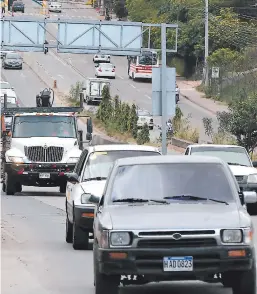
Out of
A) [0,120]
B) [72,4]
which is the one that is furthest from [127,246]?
[72,4]

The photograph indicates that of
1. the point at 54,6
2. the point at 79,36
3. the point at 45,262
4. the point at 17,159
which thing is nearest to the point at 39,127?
the point at 17,159

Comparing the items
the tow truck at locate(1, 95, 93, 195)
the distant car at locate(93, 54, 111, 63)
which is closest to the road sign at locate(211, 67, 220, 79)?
the distant car at locate(93, 54, 111, 63)

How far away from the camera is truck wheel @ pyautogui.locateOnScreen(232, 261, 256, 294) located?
11547 mm

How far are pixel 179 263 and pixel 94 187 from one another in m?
6.21

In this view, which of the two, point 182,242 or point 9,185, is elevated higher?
point 182,242

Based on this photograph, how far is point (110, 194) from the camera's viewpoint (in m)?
12.6

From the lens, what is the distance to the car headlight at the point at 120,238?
37.9 ft

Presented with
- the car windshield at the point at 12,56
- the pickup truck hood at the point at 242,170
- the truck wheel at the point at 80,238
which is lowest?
the car windshield at the point at 12,56

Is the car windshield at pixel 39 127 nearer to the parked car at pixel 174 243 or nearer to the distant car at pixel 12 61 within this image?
the parked car at pixel 174 243

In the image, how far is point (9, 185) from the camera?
32000 millimetres

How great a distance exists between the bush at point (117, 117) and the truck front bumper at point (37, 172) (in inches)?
1156

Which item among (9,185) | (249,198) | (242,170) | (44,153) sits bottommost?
(9,185)

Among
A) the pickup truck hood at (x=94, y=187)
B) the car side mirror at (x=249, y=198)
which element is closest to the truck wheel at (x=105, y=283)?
the car side mirror at (x=249, y=198)

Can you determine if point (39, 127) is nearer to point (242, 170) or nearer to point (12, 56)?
point (242, 170)
